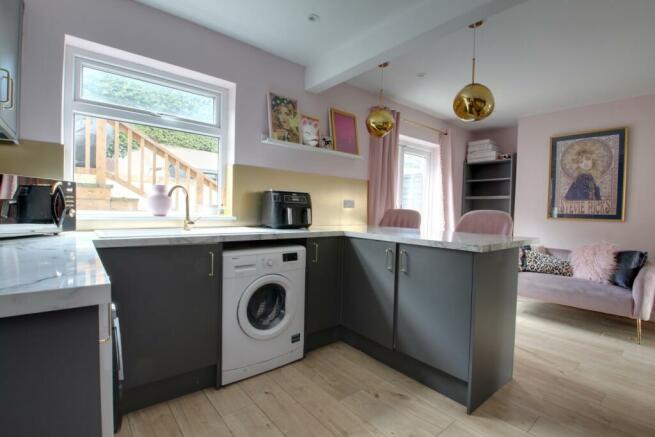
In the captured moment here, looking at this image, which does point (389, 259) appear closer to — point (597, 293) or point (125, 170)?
point (125, 170)

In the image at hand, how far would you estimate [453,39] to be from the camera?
2463mm

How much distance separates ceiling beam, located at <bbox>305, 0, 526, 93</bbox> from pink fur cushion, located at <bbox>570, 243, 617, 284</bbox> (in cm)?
261

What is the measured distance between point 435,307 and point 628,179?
3.50 meters

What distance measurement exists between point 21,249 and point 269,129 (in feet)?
6.17

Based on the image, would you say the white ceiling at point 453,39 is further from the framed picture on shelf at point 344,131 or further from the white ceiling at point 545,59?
the framed picture on shelf at point 344,131

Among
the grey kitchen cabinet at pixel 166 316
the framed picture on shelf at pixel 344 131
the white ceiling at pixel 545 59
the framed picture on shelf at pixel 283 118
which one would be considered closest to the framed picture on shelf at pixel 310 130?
the framed picture on shelf at pixel 283 118

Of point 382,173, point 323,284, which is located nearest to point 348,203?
point 382,173

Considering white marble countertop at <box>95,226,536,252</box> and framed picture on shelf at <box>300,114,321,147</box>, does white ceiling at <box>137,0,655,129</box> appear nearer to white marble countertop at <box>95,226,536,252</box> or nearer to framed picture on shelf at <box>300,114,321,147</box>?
framed picture on shelf at <box>300,114,321,147</box>

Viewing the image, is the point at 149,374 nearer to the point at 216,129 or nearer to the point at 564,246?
the point at 216,129

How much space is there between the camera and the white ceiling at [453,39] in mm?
2029

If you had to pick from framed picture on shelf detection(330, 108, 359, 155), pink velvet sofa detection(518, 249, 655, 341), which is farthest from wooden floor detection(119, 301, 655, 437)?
framed picture on shelf detection(330, 108, 359, 155)

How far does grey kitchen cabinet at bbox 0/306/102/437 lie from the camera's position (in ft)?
1.75

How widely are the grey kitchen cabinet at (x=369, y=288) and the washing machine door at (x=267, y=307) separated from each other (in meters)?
0.46

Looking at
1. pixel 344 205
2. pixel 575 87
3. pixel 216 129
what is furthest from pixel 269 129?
pixel 575 87
